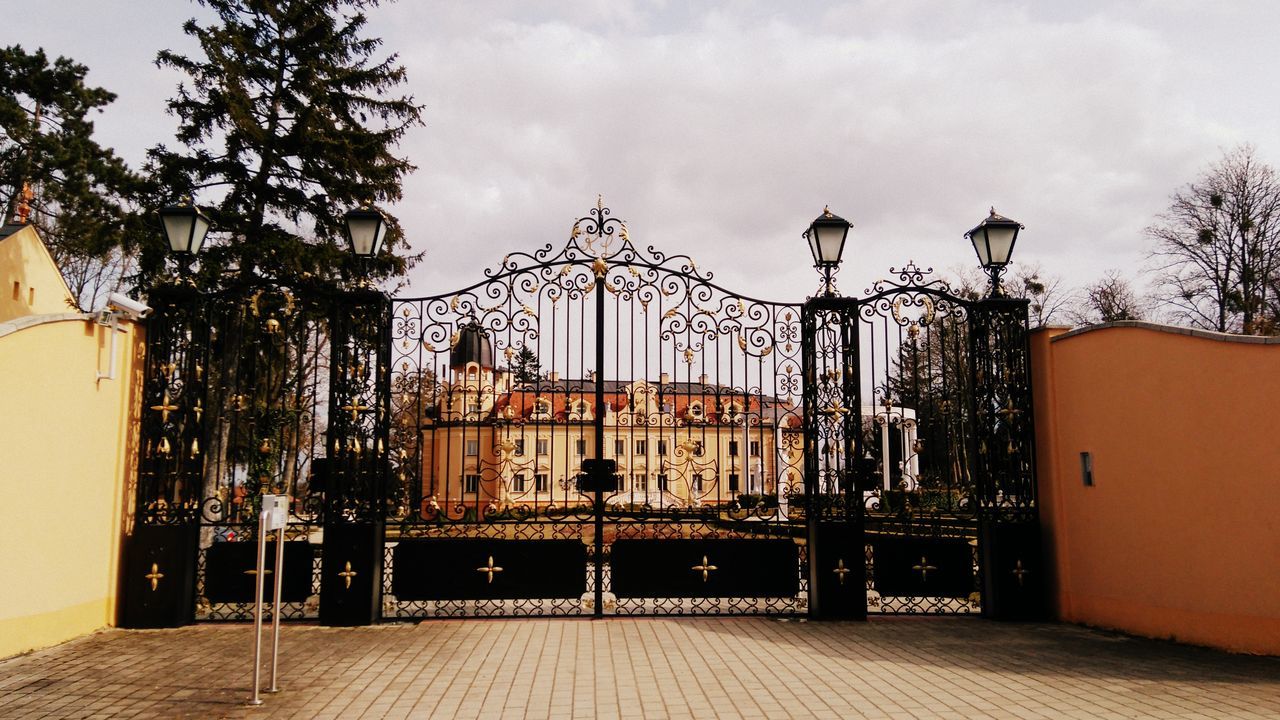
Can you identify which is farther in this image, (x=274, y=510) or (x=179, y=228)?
(x=179, y=228)

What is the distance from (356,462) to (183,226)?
3116mm

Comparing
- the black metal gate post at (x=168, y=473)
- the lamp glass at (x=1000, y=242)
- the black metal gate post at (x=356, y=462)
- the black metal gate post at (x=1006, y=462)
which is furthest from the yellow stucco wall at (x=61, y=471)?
the lamp glass at (x=1000, y=242)

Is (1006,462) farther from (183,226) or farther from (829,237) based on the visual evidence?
(183,226)

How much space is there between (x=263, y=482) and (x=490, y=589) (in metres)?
2.78

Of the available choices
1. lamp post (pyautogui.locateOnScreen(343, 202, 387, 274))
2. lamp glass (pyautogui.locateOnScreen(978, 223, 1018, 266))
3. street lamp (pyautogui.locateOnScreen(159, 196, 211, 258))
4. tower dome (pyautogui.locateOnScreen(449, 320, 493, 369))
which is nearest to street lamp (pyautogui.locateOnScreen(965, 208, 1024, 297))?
lamp glass (pyautogui.locateOnScreen(978, 223, 1018, 266))

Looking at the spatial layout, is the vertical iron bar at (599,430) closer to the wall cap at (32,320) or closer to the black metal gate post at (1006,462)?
the black metal gate post at (1006,462)

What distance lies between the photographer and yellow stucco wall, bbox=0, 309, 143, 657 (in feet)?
23.3

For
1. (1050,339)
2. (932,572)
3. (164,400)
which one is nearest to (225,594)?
(164,400)

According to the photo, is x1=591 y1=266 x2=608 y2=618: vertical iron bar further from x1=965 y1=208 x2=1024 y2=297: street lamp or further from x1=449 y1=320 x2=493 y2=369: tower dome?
x1=965 y1=208 x2=1024 y2=297: street lamp

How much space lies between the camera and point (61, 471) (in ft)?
25.0

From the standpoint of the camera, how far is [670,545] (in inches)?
353

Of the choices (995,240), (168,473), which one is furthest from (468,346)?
(995,240)

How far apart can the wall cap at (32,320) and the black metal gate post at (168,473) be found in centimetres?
82

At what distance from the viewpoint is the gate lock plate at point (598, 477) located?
8.68 metres
